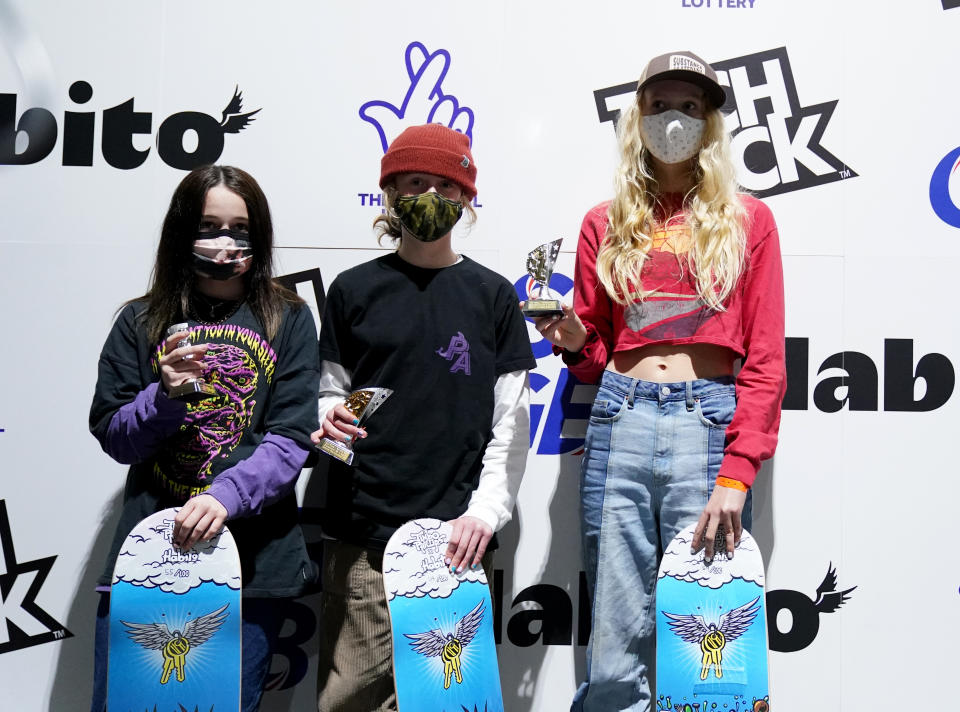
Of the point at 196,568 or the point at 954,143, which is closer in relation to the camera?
the point at 196,568

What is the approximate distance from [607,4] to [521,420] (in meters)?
1.42

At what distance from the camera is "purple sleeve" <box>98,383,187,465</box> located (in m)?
1.78

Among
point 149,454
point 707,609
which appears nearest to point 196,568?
point 149,454

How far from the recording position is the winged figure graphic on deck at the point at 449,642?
184cm

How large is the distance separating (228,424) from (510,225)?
3.59 feet

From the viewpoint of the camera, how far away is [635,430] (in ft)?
6.57

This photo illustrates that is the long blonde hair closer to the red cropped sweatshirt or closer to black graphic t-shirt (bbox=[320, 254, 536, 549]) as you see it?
the red cropped sweatshirt

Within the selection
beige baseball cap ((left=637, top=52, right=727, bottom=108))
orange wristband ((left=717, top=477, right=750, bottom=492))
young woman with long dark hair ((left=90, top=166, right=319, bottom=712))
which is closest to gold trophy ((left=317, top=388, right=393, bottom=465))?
young woman with long dark hair ((left=90, top=166, right=319, bottom=712))

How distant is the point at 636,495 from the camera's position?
79.6 inches

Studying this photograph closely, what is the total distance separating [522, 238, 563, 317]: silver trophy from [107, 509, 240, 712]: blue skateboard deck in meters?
0.92

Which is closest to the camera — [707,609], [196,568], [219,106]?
[196,568]

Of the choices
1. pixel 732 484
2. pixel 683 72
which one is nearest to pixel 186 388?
pixel 732 484

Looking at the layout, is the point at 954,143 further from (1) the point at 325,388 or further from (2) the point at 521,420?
(1) the point at 325,388

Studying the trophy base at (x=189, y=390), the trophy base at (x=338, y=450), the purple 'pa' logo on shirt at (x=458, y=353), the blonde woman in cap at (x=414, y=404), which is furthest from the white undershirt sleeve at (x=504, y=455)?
the trophy base at (x=189, y=390)
